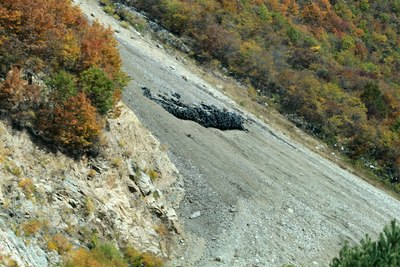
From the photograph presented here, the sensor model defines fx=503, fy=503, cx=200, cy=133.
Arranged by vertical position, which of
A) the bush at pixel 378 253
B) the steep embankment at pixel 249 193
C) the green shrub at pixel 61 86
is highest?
the bush at pixel 378 253

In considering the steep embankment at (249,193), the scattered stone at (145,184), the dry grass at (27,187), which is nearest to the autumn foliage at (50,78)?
the dry grass at (27,187)

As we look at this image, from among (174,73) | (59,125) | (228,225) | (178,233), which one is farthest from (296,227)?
(174,73)

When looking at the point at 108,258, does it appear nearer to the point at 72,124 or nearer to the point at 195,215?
the point at 72,124

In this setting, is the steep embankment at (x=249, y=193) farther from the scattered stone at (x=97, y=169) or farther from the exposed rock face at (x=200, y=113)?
the scattered stone at (x=97, y=169)

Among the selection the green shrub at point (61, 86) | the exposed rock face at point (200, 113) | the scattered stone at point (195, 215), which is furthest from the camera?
the exposed rock face at point (200, 113)

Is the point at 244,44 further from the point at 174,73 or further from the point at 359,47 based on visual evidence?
the point at 359,47

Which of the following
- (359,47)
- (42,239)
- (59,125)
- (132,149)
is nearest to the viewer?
(42,239)

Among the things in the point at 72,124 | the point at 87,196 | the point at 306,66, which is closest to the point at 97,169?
the point at 87,196
